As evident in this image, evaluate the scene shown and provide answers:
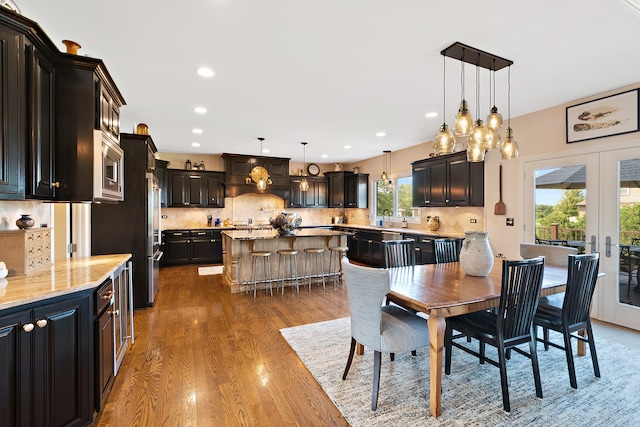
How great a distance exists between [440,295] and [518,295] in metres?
0.51

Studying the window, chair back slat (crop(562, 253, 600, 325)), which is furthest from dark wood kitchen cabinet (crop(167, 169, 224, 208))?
chair back slat (crop(562, 253, 600, 325))

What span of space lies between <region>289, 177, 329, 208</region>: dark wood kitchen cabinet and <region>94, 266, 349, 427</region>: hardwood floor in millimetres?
4424

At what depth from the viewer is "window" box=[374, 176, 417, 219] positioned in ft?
23.8

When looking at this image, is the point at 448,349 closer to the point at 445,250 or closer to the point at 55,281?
the point at 445,250

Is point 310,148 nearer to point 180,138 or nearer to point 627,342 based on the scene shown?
point 180,138

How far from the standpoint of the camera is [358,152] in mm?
7465

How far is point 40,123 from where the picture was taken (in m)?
2.01

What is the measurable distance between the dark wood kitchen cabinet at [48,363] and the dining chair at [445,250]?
3.15 metres

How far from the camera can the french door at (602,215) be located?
3520 millimetres

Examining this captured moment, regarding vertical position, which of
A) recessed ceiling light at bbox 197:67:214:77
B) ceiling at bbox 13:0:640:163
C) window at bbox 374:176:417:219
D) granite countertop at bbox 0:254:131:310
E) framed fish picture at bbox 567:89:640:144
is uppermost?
recessed ceiling light at bbox 197:67:214:77

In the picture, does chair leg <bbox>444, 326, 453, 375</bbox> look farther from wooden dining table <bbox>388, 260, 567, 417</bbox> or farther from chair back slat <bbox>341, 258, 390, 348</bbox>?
chair back slat <bbox>341, 258, 390, 348</bbox>

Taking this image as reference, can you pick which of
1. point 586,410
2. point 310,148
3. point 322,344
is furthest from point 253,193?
point 586,410

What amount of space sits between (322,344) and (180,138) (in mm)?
4813

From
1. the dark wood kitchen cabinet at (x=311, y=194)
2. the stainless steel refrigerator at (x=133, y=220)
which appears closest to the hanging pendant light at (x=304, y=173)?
the dark wood kitchen cabinet at (x=311, y=194)
